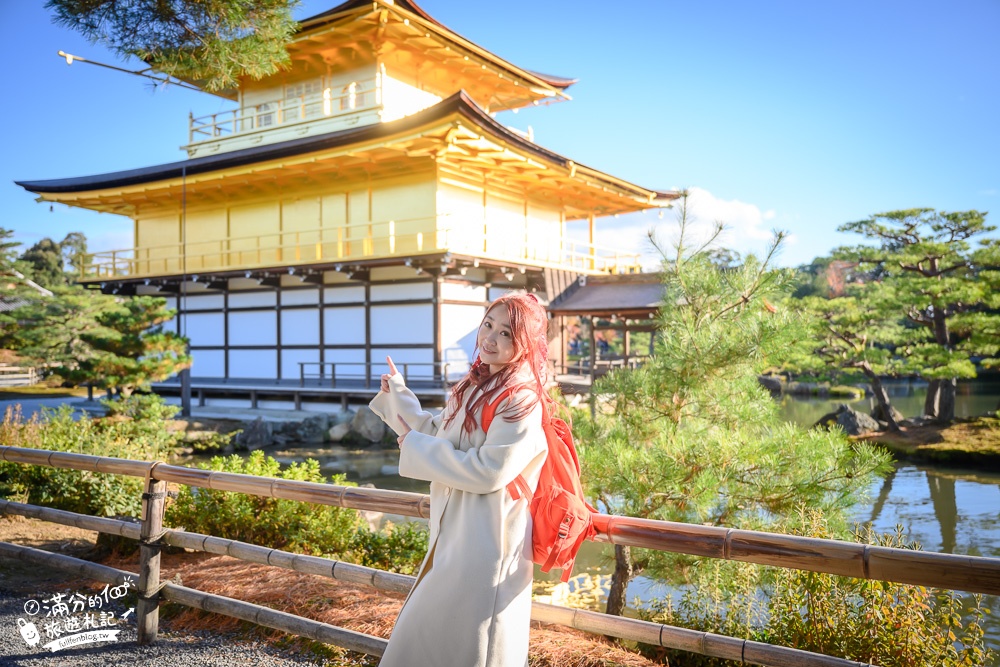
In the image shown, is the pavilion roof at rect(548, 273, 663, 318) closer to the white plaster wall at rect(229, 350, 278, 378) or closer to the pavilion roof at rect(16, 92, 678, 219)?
the pavilion roof at rect(16, 92, 678, 219)

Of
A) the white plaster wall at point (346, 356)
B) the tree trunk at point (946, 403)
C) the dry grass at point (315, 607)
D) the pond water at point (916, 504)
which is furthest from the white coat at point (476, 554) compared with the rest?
the tree trunk at point (946, 403)

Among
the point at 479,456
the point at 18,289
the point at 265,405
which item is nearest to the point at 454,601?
the point at 479,456

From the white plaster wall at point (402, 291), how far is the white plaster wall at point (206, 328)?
4619 mm

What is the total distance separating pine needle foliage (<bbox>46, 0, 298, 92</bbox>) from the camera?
15.6 feet

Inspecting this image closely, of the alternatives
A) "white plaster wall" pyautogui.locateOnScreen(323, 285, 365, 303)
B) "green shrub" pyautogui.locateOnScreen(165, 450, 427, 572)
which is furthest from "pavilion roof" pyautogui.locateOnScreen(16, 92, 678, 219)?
"green shrub" pyautogui.locateOnScreen(165, 450, 427, 572)

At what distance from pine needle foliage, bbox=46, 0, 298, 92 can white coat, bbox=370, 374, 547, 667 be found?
13.9 feet

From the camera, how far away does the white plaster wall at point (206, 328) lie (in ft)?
54.0

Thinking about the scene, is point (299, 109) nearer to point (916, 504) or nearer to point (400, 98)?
point (400, 98)

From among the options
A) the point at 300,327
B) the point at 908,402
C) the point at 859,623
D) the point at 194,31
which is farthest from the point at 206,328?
the point at 908,402

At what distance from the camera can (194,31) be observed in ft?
16.3

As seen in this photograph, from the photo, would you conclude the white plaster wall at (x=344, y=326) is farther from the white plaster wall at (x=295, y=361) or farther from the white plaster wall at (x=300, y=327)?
the white plaster wall at (x=295, y=361)

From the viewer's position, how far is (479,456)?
1.70 m

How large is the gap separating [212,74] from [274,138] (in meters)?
11.9

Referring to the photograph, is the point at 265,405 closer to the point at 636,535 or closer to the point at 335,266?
the point at 335,266
